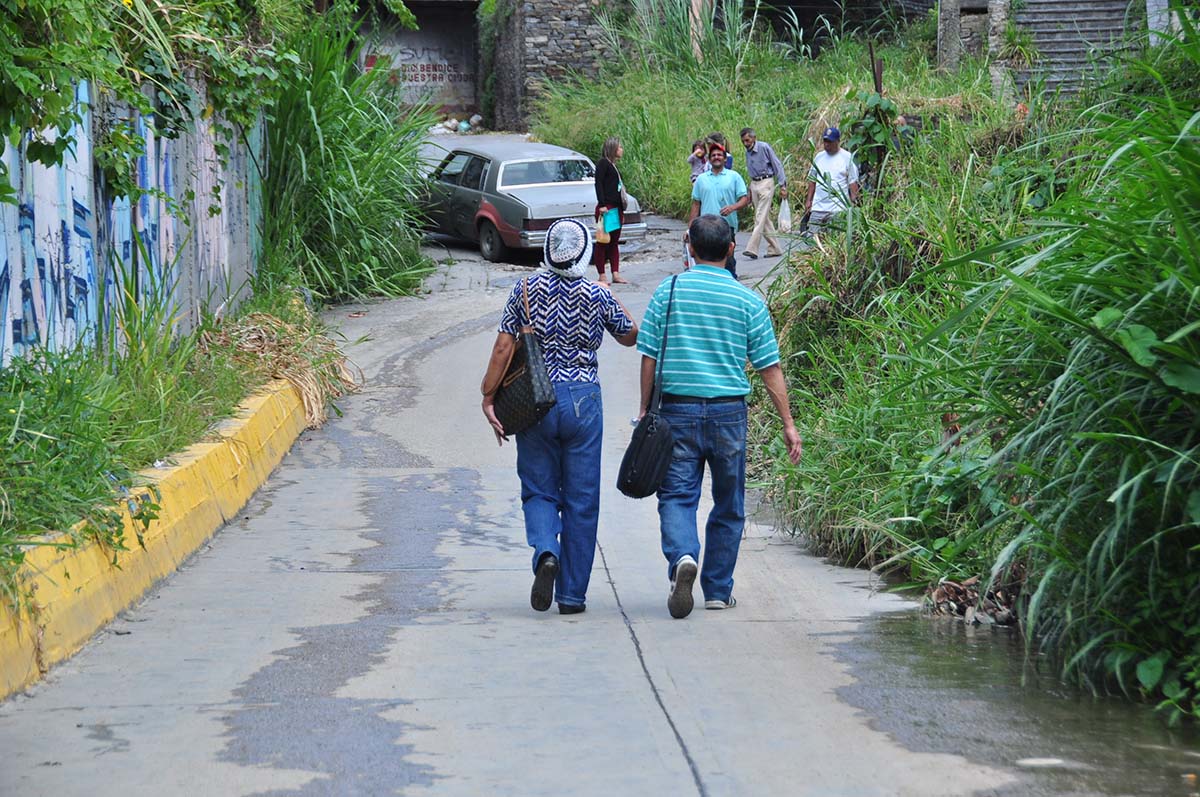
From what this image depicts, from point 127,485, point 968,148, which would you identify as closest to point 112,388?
point 127,485

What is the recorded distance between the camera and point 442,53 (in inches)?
1398

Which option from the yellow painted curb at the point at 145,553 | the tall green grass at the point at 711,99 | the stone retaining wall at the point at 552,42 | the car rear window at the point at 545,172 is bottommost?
the yellow painted curb at the point at 145,553

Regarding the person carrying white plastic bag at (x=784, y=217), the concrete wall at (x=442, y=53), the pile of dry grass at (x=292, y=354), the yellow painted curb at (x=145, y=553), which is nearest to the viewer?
the yellow painted curb at (x=145, y=553)

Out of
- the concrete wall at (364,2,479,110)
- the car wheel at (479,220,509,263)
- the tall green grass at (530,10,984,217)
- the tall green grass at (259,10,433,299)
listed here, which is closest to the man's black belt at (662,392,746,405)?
the tall green grass at (259,10,433,299)

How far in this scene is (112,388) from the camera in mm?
7480

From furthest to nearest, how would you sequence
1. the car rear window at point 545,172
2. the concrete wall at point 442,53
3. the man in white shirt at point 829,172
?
the concrete wall at point 442,53, the car rear window at point 545,172, the man in white shirt at point 829,172

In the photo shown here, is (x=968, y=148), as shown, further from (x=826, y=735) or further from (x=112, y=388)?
(x=826, y=735)

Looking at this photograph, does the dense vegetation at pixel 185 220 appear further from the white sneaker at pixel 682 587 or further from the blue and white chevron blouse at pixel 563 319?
the white sneaker at pixel 682 587

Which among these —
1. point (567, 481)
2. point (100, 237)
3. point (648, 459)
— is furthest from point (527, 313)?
point (100, 237)

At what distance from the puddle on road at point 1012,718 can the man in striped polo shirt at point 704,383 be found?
847mm

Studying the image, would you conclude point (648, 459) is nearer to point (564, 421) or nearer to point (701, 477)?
point (701, 477)

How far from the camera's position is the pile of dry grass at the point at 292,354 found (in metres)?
11.0

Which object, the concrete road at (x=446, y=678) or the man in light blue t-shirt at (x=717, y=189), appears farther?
the man in light blue t-shirt at (x=717, y=189)

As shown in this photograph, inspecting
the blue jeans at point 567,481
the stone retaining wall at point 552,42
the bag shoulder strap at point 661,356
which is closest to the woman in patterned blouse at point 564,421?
the blue jeans at point 567,481
